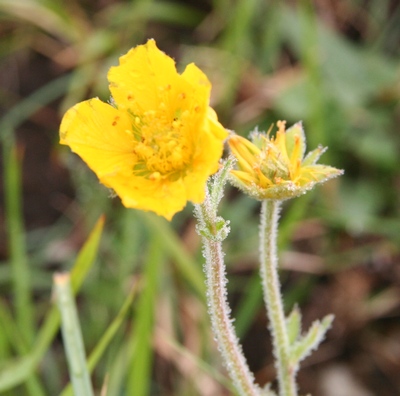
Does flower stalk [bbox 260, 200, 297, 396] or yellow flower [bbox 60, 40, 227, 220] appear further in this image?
flower stalk [bbox 260, 200, 297, 396]

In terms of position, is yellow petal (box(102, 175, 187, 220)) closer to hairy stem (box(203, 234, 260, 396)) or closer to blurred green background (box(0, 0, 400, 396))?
hairy stem (box(203, 234, 260, 396))

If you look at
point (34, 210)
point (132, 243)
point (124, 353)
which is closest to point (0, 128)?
point (34, 210)

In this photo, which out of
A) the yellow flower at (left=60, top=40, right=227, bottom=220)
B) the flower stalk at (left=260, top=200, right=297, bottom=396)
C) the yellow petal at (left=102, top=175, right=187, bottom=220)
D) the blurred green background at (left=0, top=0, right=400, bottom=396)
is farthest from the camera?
the blurred green background at (left=0, top=0, right=400, bottom=396)

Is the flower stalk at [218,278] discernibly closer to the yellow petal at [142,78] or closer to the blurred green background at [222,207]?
the yellow petal at [142,78]

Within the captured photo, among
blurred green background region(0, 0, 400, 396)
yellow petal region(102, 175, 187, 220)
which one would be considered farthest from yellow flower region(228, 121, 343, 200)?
blurred green background region(0, 0, 400, 396)

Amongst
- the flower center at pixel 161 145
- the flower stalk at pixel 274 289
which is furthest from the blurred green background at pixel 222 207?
the flower center at pixel 161 145

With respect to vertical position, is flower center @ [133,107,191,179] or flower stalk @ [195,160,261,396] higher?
flower center @ [133,107,191,179]

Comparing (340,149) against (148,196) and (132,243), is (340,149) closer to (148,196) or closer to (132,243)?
(132,243)
